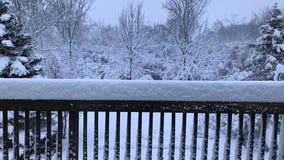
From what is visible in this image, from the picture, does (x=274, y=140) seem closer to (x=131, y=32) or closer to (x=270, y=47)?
(x=270, y=47)

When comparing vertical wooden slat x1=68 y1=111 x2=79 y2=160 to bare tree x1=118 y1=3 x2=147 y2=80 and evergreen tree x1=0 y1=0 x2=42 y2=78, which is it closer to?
evergreen tree x1=0 y1=0 x2=42 y2=78

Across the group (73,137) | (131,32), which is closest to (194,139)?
(73,137)

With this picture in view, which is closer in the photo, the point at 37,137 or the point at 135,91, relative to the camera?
the point at 135,91

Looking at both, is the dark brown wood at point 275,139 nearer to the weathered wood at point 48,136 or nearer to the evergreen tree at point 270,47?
the weathered wood at point 48,136

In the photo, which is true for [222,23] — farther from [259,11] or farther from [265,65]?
[265,65]

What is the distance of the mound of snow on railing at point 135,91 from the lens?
2328 millimetres

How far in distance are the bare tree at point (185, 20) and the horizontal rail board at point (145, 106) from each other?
19.6 m

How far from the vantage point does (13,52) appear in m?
8.95

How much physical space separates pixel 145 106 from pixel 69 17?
19504 mm

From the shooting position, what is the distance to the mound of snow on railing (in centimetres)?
233

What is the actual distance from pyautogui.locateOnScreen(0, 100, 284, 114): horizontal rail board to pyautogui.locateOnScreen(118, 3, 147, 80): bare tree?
61.8ft

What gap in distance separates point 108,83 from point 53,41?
19258 mm

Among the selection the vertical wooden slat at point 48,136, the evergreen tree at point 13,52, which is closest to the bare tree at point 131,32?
the evergreen tree at point 13,52

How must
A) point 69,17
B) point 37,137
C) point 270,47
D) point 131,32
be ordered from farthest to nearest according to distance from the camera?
point 131,32
point 69,17
point 270,47
point 37,137
